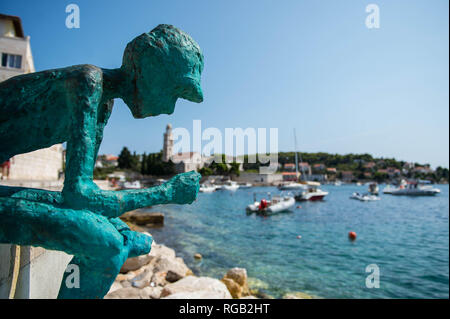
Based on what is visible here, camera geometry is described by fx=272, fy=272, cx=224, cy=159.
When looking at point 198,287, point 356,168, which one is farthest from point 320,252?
point 356,168

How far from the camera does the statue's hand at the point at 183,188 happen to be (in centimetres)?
172

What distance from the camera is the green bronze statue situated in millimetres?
1389

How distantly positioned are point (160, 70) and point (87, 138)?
0.62 meters

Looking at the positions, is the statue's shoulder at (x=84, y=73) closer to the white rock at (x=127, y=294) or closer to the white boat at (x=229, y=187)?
the white rock at (x=127, y=294)

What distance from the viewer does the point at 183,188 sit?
172 centimetres

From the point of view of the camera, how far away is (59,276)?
3072 millimetres

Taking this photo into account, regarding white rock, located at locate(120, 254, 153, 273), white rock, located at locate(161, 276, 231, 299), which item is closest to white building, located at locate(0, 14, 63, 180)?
Result: white rock, located at locate(120, 254, 153, 273)

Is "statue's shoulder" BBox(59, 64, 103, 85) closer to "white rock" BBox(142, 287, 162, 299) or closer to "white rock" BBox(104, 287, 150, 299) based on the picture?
"white rock" BBox(104, 287, 150, 299)

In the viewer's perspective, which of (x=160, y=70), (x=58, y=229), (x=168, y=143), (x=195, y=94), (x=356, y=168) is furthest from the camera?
(x=356, y=168)

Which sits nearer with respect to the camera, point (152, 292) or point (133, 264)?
point (152, 292)

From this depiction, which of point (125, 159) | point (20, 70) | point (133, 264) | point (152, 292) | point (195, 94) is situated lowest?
point (133, 264)

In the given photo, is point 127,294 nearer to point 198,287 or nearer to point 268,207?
point 198,287

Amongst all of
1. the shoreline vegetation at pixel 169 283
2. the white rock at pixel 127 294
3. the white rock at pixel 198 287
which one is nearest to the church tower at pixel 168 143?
the shoreline vegetation at pixel 169 283

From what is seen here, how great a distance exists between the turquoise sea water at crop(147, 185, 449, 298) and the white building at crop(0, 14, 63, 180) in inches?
395
